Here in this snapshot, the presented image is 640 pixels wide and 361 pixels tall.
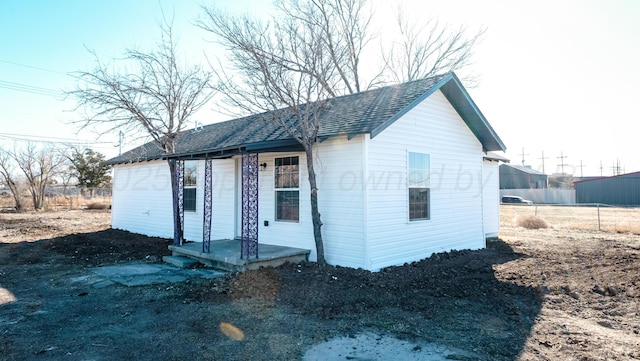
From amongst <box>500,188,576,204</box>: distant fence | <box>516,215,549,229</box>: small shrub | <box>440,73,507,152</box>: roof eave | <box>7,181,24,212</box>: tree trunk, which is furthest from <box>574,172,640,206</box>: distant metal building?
<box>7,181,24,212</box>: tree trunk

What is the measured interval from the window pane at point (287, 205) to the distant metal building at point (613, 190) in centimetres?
4357

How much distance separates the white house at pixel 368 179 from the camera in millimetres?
7824

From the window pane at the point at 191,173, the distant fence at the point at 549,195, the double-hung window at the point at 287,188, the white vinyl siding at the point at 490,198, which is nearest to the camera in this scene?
the double-hung window at the point at 287,188

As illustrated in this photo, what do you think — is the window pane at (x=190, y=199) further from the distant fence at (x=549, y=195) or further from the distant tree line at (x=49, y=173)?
the distant fence at (x=549, y=195)

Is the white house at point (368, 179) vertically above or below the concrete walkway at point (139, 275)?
above

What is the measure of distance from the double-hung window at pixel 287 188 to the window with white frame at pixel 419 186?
2616mm

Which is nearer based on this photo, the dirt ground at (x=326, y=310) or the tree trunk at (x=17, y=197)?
the dirt ground at (x=326, y=310)

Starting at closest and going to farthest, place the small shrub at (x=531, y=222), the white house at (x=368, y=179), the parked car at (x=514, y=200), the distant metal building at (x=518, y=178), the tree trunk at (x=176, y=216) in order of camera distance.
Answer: the white house at (x=368, y=179) < the tree trunk at (x=176, y=216) < the small shrub at (x=531, y=222) < the parked car at (x=514, y=200) < the distant metal building at (x=518, y=178)

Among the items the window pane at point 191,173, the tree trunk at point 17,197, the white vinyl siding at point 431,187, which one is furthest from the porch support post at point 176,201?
the tree trunk at point 17,197

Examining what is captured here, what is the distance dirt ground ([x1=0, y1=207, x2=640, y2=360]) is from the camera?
417 centimetres

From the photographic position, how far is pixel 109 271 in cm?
808

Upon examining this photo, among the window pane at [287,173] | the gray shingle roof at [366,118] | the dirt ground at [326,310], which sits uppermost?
the gray shingle roof at [366,118]

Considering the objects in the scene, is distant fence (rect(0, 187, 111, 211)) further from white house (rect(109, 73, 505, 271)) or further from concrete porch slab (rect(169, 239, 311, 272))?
concrete porch slab (rect(169, 239, 311, 272))

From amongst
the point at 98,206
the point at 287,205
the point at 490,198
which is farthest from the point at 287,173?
the point at 98,206
